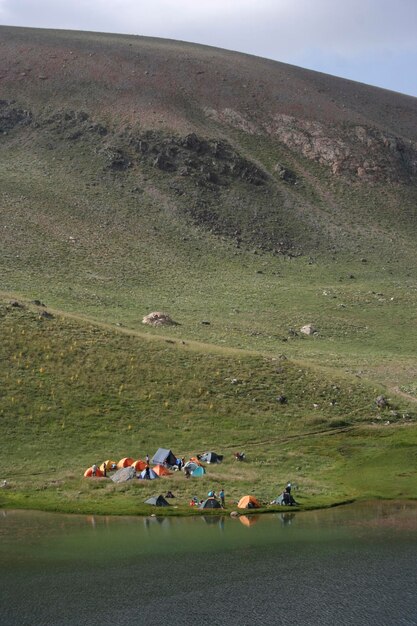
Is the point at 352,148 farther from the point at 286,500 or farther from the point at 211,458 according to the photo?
the point at 286,500

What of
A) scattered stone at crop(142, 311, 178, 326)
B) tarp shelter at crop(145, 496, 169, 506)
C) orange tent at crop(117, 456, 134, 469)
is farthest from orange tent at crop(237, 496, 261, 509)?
scattered stone at crop(142, 311, 178, 326)

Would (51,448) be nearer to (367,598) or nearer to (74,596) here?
(74,596)

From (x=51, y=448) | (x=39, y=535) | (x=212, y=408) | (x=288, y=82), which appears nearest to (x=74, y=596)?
(x=39, y=535)

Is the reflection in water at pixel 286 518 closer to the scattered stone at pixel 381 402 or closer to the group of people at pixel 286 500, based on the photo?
the group of people at pixel 286 500

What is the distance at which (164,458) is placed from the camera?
174 feet

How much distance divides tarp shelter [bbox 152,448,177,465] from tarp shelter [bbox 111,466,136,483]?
236 cm

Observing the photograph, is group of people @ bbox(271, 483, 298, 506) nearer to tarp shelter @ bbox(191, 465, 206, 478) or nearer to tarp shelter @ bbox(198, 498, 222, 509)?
tarp shelter @ bbox(198, 498, 222, 509)

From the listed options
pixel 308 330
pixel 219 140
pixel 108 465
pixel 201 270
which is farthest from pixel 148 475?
pixel 219 140

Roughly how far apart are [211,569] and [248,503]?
10.8 meters

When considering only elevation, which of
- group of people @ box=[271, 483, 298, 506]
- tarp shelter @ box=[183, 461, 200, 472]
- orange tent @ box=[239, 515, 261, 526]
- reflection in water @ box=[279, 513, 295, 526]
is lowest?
reflection in water @ box=[279, 513, 295, 526]

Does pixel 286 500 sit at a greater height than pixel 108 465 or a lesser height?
lesser

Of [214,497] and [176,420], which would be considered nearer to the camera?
[214,497]

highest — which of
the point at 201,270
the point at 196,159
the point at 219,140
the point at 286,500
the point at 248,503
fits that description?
the point at 219,140

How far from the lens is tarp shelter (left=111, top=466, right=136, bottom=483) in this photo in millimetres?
50719
